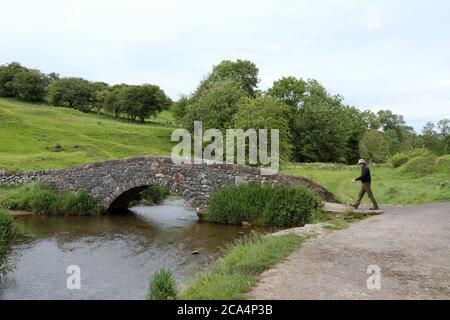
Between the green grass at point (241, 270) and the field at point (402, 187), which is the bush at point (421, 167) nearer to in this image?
the field at point (402, 187)

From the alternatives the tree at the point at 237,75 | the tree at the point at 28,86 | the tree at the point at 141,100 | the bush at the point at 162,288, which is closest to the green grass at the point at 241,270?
the bush at the point at 162,288

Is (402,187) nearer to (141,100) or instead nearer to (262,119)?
(262,119)

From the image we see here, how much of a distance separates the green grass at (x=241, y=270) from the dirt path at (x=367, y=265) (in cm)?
24

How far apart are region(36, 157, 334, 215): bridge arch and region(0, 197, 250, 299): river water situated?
1.29 meters

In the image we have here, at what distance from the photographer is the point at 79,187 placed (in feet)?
73.9

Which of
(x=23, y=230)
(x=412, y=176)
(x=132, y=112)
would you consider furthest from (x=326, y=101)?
(x=23, y=230)

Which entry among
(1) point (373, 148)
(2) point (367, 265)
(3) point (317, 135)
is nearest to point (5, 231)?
(2) point (367, 265)

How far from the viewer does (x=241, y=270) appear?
28.6ft

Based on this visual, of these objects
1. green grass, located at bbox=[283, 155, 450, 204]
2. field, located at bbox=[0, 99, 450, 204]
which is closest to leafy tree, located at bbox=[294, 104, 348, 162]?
field, located at bbox=[0, 99, 450, 204]

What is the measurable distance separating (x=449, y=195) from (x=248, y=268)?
14.4 meters

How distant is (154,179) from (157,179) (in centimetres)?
16

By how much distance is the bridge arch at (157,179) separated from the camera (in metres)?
19.4

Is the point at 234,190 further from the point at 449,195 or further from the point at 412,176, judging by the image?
the point at 412,176

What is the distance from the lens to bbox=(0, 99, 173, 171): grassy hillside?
106 ft
